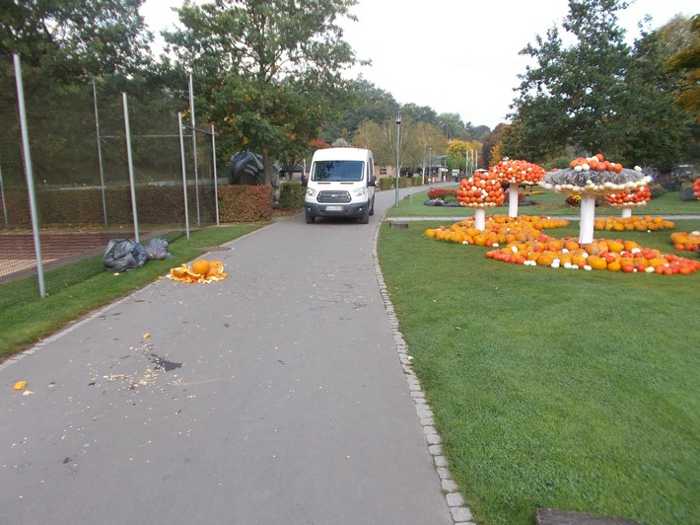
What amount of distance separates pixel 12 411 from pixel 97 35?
732 inches

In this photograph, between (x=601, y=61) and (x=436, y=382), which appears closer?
(x=436, y=382)

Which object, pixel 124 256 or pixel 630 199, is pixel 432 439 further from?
pixel 630 199

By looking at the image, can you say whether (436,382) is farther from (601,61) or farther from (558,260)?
(601,61)

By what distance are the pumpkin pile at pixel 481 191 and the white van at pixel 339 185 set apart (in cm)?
549

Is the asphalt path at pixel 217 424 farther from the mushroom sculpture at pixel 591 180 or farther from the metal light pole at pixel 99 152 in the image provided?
the metal light pole at pixel 99 152

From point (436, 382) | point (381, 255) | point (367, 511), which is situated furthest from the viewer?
point (381, 255)

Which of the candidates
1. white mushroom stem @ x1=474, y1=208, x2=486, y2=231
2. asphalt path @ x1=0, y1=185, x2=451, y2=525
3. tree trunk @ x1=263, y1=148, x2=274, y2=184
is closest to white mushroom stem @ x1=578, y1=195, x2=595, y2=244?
white mushroom stem @ x1=474, y1=208, x2=486, y2=231

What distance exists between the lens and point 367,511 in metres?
2.66

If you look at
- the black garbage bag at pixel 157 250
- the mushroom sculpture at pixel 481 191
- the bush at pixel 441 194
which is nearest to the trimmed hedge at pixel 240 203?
the black garbage bag at pixel 157 250

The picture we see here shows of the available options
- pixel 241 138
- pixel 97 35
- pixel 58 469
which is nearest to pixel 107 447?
pixel 58 469

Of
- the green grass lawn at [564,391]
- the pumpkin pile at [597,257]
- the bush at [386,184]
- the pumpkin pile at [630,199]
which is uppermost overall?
the bush at [386,184]

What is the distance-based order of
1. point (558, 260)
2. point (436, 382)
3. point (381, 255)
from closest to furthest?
1. point (436, 382)
2. point (558, 260)
3. point (381, 255)

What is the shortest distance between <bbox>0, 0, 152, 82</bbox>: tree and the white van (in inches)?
303

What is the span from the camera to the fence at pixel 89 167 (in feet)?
42.2
